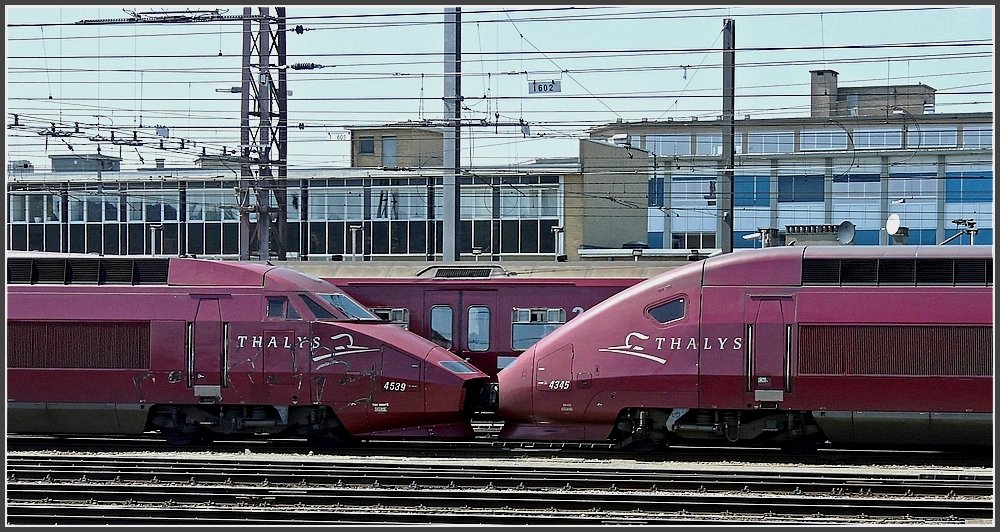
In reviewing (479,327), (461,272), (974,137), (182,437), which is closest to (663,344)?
(479,327)

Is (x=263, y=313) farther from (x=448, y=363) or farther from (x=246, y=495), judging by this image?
(x=246, y=495)

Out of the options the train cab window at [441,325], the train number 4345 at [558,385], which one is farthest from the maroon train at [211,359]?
the train cab window at [441,325]

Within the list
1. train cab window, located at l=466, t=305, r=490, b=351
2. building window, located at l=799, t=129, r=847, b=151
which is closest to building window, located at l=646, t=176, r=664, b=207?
building window, located at l=799, t=129, r=847, b=151

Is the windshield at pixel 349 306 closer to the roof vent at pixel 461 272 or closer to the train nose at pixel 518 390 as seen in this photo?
the roof vent at pixel 461 272

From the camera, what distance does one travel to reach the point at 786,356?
755 inches

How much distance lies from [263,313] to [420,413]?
2917 mm

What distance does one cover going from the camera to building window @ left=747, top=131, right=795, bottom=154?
2638 inches

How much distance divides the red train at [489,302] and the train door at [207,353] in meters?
3.08

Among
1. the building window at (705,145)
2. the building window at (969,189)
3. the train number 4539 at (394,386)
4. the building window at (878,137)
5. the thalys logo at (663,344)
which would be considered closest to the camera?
the thalys logo at (663,344)

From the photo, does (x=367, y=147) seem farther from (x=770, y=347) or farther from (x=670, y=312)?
(x=770, y=347)

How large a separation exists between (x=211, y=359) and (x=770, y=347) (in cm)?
852

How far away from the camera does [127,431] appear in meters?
20.9

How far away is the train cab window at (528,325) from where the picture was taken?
885 inches

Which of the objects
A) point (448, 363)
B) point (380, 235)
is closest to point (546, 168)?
point (380, 235)
